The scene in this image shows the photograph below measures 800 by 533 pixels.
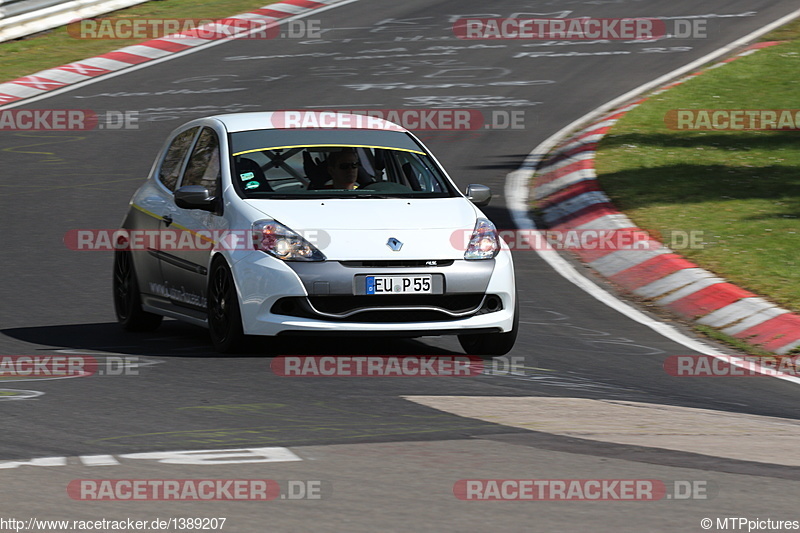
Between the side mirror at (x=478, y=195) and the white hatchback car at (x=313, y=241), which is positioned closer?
the white hatchback car at (x=313, y=241)

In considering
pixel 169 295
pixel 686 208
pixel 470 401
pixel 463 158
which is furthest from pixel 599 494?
pixel 463 158

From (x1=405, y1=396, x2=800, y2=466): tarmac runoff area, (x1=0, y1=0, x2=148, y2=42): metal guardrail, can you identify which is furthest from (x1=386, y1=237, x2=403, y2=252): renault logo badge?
(x1=0, y1=0, x2=148, y2=42): metal guardrail

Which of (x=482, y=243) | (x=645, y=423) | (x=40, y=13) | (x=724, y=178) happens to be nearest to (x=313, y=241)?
(x=482, y=243)

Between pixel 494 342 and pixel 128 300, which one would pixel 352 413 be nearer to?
pixel 494 342

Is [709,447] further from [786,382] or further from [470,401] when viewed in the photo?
[786,382]

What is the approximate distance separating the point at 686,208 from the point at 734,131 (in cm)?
485

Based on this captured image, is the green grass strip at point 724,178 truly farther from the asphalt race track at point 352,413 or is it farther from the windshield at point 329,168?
the windshield at point 329,168

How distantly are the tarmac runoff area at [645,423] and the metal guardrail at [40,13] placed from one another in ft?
65.3

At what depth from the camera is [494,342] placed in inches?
375

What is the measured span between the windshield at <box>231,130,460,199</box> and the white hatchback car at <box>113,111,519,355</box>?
1 centimetres

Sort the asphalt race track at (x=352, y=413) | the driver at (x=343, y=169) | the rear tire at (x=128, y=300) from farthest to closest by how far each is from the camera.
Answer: the rear tire at (x=128, y=300) → the driver at (x=343, y=169) → the asphalt race track at (x=352, y=413)

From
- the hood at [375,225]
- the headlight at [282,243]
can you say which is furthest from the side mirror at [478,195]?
the headlight at [282,243]

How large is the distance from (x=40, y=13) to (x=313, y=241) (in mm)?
19435

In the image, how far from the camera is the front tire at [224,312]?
361 inches
